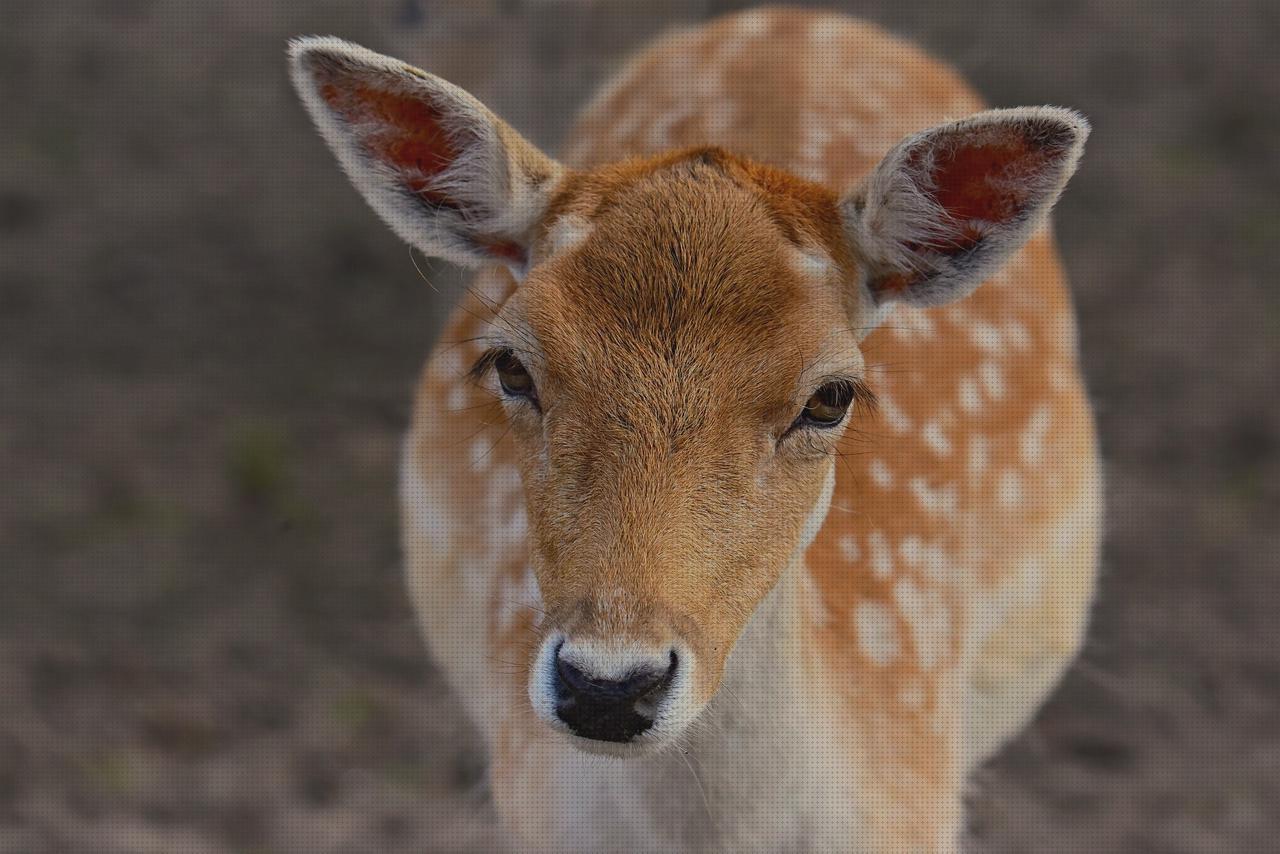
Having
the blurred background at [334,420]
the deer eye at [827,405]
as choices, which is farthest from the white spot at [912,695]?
the blurred background at [334,420]

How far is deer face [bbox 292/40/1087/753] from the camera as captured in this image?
2.07 metres

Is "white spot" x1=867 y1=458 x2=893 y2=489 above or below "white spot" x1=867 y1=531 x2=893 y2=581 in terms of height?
above

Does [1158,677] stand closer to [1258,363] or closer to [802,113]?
[1258,363]

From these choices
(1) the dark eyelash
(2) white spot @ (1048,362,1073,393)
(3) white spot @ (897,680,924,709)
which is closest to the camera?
(1) the dark eyelash

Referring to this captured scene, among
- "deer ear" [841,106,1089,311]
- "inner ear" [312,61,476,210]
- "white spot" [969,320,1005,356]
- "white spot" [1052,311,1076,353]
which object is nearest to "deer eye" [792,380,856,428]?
"deer ear" [841,106,1089,311]

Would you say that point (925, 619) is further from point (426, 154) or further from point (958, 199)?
point (426, 154)

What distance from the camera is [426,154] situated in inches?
100

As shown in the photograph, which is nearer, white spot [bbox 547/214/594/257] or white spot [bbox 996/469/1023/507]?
white spot [bbox 547/214/594/257]

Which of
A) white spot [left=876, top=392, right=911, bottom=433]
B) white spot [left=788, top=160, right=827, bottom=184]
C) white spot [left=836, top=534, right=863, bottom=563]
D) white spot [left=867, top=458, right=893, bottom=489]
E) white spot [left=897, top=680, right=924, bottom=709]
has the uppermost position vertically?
white spot [left=788, top=160, right=827, bottom=184]

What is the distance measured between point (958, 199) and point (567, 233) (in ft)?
2.11

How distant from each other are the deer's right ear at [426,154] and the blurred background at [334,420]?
1.86 m

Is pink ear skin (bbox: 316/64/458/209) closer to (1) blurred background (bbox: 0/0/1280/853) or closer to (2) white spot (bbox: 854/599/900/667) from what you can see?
(2) white spot (bbox: 854/599/900/667)

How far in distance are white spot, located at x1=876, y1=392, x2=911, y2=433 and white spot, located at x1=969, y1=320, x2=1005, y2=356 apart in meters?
0.33

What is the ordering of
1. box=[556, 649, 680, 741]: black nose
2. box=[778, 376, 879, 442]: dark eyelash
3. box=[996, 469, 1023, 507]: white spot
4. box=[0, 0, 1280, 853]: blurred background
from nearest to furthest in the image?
box=[556, 649, 680, 741]: black nose < box=[778, 376, 879, 442]: dark eyelash < box=[996, 469, 1023, 507]: white spot < box=[0, 0, 1280, 853]: blurred background
